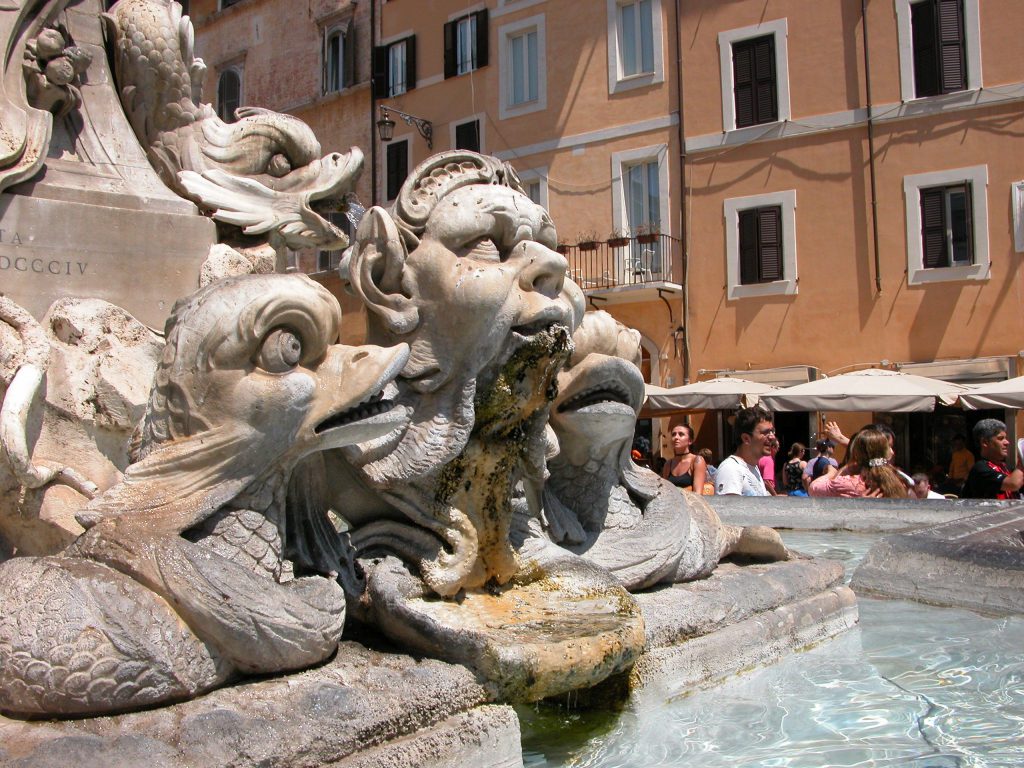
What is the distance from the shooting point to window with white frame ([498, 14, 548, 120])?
2414 centimetres

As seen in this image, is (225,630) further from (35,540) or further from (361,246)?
(35,540)

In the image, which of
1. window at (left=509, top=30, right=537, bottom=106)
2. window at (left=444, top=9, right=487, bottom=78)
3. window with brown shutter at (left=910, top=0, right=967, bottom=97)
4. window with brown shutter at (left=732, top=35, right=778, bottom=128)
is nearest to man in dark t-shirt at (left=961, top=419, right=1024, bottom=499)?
Answer: window with brown shutter at (left=910, top=0, right=967, bottom=97)

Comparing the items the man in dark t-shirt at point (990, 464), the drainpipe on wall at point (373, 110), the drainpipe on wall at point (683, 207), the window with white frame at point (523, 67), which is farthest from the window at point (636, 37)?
the man in dark t-shirt at point (990, 464)

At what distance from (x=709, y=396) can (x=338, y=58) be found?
1652cm

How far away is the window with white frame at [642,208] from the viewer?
22266 millimetres

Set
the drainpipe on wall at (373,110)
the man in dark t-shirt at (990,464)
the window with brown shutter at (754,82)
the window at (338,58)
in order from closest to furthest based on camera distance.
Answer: the man in dark t-shirt at (990,464), the window with brown shutter at (754,82), the drainpipe on wall at (373,110), the window at (338,58)

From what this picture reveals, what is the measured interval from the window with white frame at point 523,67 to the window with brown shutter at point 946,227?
8.67m

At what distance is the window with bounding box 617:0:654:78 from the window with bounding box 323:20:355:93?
8015 millimetres

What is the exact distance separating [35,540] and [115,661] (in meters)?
1.35

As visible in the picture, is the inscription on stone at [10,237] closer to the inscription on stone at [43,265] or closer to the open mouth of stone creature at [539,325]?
the inscription on stone at [43,265]

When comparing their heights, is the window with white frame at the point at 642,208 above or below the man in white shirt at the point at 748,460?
above

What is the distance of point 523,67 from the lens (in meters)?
24.6

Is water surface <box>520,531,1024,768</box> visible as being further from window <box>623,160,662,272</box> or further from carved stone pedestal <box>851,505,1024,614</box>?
window <box>623,160,662,272</box>

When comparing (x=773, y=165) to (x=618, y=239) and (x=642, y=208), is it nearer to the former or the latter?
(x=642, y=208)
